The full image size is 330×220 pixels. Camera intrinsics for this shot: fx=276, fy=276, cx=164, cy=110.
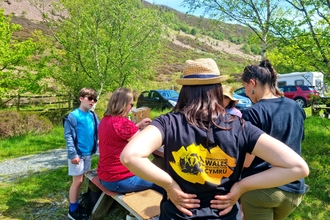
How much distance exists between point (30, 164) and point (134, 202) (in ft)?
13.9

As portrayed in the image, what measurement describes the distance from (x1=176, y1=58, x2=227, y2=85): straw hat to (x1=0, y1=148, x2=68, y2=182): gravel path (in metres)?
4.89

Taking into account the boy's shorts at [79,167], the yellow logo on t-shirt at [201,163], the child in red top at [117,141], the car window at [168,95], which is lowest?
the car window at [168,95]

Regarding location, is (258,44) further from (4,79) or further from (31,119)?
(4,79)

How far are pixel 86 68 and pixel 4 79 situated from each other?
2730mm

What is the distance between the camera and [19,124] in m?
8.58

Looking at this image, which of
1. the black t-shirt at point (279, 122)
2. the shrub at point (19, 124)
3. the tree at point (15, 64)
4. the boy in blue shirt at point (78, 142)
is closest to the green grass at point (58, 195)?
the boy in blue shirt at point (78, 142)

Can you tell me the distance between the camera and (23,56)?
9.46 meters

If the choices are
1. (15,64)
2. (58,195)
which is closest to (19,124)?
(15,64)

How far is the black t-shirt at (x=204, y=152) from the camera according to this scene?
4.39 feet

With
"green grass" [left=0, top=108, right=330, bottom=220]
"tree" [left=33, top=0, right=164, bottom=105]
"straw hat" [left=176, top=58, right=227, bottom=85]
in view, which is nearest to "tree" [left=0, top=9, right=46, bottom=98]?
"tree" [left=33, top=0, right=164, bottom=105]

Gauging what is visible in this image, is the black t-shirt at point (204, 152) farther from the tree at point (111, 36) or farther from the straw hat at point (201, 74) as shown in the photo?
the tree at point (111, 36)

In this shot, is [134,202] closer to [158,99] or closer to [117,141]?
[117,141]

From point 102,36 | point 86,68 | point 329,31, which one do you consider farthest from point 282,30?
point 86,68

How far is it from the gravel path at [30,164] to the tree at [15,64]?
332 cm
